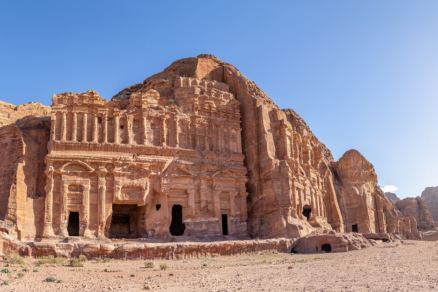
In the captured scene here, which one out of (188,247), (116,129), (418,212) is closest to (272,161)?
(188,247)

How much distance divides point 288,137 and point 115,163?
581 inches

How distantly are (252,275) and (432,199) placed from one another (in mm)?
77641

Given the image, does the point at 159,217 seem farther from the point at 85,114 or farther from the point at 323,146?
the point at 323,146

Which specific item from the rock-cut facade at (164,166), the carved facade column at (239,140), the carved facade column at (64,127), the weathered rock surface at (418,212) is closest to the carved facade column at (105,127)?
the rock-cut facade at (164,166)

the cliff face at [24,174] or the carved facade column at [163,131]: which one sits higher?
the carved facade column at [163,131]

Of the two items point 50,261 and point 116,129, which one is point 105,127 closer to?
point 116,129

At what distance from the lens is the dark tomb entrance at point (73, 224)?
110ft

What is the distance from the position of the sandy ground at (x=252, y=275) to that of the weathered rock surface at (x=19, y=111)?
18.8 m

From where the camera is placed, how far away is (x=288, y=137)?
3988 cm

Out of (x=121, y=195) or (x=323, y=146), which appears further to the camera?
(x=323, y=146)

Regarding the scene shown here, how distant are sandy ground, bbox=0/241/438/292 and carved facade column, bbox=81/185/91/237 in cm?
697

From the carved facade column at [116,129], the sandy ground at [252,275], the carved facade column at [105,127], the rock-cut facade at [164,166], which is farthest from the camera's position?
the carved facade column at [116,129]

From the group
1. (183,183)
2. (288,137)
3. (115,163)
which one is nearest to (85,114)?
(115,163)

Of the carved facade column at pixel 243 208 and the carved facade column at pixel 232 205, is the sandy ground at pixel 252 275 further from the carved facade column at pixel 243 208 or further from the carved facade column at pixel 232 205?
the carved facade column at pixel 243 208
